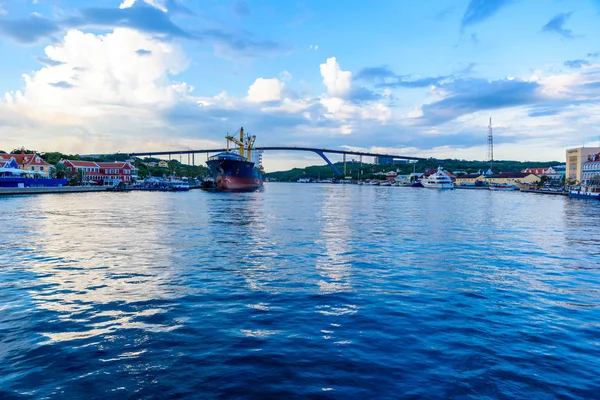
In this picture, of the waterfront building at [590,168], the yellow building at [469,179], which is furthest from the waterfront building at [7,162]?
the yellow building at [469,179]

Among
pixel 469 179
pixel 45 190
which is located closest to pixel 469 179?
pixel 469 179

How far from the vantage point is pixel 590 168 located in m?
97.0

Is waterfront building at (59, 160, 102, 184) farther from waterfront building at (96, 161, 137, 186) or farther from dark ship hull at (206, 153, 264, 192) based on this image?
dark ship hull at (206, 153, 264, 192)

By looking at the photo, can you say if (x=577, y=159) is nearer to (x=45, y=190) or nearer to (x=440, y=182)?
(x=440, y=182)

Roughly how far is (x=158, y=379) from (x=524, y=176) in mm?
177151

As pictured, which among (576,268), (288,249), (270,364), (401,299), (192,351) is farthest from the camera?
(288,249)

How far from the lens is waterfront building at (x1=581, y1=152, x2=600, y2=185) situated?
309 ft

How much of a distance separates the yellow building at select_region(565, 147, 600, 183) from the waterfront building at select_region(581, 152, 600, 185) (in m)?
2.12

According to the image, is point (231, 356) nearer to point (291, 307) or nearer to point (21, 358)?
point (291, 307)

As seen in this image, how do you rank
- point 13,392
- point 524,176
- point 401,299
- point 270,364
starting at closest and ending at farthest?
point 13,392 < point 270,364 < point 401,299 < point 524,176

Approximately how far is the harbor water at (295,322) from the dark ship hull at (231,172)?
66.3 metres

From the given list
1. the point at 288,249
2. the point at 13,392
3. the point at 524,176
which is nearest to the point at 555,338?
the point at 13,392

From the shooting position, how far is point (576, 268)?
15.7 metres

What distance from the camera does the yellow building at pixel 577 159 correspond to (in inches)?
4038
